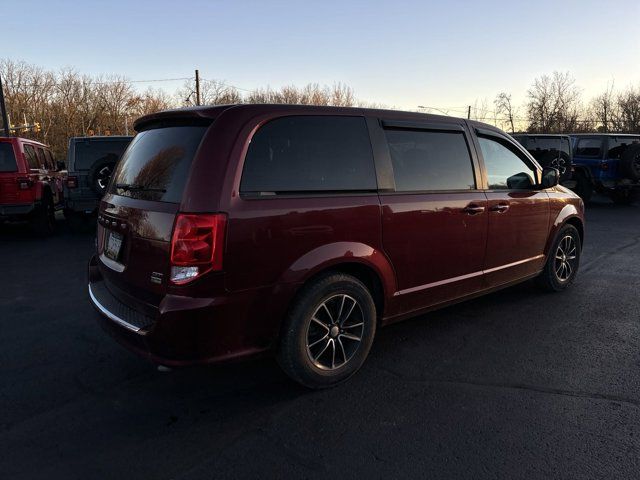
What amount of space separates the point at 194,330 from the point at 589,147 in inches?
564

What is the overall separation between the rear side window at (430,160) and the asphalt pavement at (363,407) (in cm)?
130

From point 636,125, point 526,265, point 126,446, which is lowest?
point 126,446

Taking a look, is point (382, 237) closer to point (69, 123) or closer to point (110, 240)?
point (110, 240)

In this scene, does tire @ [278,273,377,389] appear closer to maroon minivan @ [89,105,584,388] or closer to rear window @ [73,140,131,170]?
maroon minivan @ [89,105,584,388]

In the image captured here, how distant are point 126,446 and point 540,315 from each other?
3731mm

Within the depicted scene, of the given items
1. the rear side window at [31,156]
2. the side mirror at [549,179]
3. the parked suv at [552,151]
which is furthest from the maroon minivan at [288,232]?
the parked suv at [552,151]

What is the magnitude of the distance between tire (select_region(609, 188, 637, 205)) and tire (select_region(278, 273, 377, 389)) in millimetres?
13500

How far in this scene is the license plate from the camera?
3.12 metres

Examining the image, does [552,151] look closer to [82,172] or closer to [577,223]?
[577,223]

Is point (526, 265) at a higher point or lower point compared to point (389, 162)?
lower

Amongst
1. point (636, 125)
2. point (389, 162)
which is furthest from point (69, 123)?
point (389, 162)

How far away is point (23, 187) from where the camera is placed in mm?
8883

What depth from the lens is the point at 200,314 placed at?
2643mm

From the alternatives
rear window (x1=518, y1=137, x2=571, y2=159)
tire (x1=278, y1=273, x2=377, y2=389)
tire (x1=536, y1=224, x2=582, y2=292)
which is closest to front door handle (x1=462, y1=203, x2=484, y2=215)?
tire (x1=278, y1=273, x2=377, y2=389)
